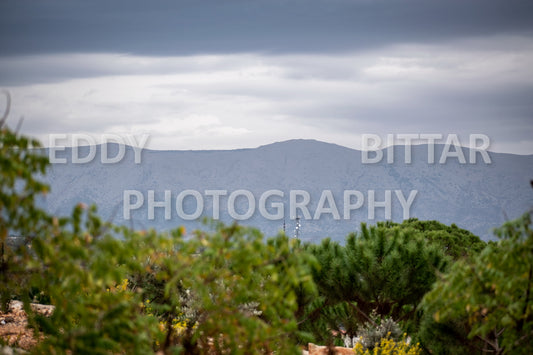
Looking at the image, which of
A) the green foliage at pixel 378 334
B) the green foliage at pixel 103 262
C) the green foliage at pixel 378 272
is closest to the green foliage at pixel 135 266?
the green foliage at pixel 103 262

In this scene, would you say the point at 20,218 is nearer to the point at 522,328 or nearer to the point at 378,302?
the point at 522,328

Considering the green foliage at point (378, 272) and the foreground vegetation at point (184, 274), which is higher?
the foreground vegetation at point (184, 274)

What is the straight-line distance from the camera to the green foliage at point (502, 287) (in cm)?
524

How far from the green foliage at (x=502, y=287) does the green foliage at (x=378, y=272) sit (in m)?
6.24

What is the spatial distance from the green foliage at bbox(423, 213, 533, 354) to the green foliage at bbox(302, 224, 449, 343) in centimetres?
624

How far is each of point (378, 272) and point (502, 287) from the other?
6.93 metres

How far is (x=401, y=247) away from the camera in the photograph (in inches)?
482

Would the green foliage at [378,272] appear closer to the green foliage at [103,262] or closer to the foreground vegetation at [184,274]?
the foreground vegetation at [184,274]

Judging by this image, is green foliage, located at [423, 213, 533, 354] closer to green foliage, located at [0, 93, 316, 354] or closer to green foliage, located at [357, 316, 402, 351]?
green foliage, located at [0, 93, 316, 354]

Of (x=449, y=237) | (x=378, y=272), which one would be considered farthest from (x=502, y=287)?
(x=449, y=237)

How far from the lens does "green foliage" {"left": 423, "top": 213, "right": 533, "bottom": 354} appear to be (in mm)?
5242

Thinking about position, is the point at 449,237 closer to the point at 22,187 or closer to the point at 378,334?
the point at 378,334

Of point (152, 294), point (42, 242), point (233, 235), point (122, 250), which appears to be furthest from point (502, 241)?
point (152, 294)

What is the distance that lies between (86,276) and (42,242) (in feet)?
1.40
